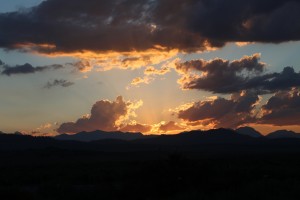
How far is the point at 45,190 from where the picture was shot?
2867 cm

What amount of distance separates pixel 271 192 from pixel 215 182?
3.22 m

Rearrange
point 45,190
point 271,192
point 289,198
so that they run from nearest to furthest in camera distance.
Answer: point 289,198 → point 271,192 → point 45,190

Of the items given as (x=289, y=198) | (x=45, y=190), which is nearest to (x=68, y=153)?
(x=45, y=190)

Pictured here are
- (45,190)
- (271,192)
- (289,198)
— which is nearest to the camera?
(289,198)

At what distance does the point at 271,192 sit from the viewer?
2317cm

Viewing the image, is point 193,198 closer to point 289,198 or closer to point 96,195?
point 289,198

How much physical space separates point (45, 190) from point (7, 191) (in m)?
5.02

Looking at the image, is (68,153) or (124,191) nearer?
(124,191)

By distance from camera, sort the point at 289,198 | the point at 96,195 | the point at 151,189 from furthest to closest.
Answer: the point at 96,195
the point at 151,189
the point at 289,198

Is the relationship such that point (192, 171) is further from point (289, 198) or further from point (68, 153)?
point (68, 153)

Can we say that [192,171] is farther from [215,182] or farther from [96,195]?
[96,195]

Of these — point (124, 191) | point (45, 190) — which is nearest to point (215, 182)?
point (124, 191)

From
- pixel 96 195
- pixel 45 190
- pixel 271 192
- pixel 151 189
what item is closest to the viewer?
pixel 271 192

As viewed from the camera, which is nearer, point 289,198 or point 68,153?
point 289,198
